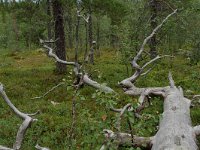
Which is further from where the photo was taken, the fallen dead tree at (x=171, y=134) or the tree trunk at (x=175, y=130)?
the tree trunk at (x=175, y=130)

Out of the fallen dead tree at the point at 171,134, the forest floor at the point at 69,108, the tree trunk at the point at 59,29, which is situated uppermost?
the tree trunk at the point at 59,29

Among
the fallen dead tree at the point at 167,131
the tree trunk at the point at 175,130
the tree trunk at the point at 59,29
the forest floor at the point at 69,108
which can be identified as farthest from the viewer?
the tree trunk at the point at 59,29

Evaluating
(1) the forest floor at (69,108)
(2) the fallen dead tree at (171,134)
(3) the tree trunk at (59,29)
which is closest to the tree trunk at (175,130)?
(2) the fallen dead tree at (171,134)

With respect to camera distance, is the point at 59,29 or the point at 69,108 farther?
the point at 59,29

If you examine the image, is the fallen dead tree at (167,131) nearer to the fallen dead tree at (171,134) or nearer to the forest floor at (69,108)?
the fallen dead tree at (171,134)

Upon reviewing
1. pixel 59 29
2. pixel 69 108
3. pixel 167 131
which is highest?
pixel 59 29

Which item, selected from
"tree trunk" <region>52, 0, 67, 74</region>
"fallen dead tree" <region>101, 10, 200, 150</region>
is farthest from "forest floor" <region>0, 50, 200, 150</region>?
"tree trunk" <region>52, 0, 67, 74</region>

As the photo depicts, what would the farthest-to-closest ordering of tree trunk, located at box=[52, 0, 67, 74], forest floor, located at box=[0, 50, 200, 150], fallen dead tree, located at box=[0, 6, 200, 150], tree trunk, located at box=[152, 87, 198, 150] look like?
tree trunk, located at box=[52, 0, 67, 74]
forest floor, located at box=[0, 50, 200, 150]
tree trunk, located at box=[152, 87, 198, 150]
fallen dead tree, located at box=[0, 6, 200, 150]

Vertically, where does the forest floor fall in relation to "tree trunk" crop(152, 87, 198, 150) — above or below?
below

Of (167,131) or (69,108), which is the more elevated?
(167,131)

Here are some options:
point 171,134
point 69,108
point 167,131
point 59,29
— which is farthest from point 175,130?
point 59,29

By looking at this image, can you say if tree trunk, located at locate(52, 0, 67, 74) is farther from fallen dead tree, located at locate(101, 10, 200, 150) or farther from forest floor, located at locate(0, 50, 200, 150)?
fallen dead tree, located at locate(101, 10, 200, 150)

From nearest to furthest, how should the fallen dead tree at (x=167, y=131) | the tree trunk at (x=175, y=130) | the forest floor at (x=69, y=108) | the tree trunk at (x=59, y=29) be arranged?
the fallen dead tree at (x=167, y=131)
the tree trunk at (x=175, y=130)
the forest floor at (x=69, y=108)
the tree trunk at (x=59, y=29)

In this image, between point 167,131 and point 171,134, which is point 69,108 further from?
point 171,134
